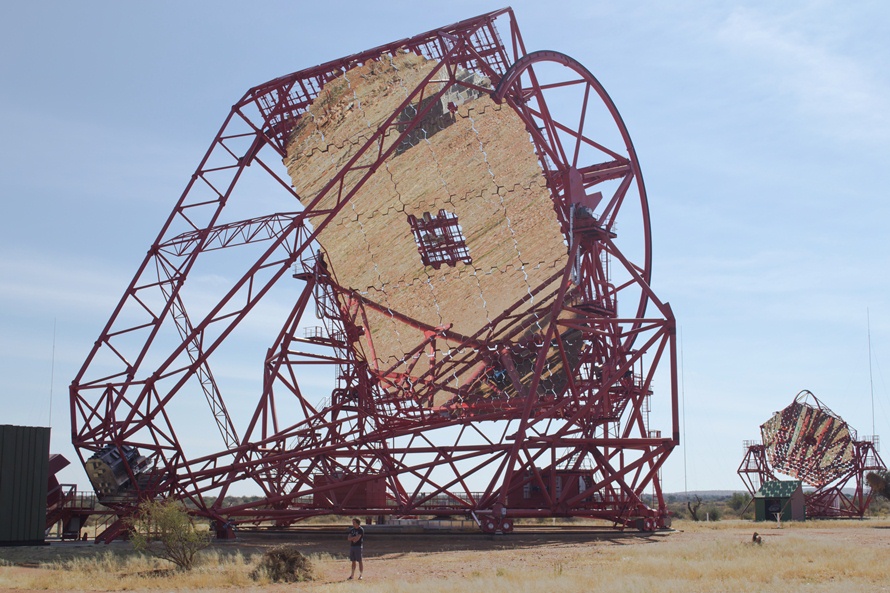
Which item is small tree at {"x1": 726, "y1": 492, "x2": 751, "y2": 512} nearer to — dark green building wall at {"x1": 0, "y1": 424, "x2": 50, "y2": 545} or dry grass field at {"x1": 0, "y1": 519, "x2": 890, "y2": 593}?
dry grass field at {"x1": 0, "y1": 519, "x2": 890, "y2": 593}

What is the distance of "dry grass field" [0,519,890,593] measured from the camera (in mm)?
21828

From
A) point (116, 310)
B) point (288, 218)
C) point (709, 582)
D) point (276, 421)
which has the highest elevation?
point (288, 218)

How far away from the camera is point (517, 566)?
26.4 metres

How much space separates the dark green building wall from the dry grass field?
1.13 m

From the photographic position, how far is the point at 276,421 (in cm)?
4147

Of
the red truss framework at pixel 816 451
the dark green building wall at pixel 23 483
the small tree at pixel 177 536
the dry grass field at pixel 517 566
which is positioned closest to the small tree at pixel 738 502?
the red truss framework at pixel 816 451

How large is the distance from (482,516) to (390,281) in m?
8.75

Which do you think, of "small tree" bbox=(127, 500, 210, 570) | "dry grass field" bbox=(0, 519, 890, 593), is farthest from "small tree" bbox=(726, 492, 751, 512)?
"small tree" bbox=(127, 500, 210, 570)

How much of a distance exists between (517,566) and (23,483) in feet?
56.2

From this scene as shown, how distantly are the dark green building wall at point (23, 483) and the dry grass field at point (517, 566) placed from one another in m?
1.13

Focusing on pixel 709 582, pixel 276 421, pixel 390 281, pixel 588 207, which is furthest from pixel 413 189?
pixel 709 582

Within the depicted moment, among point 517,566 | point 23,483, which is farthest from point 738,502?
point 517,566

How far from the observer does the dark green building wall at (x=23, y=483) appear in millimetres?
34844

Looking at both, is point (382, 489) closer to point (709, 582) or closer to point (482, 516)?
point (482, 516)
